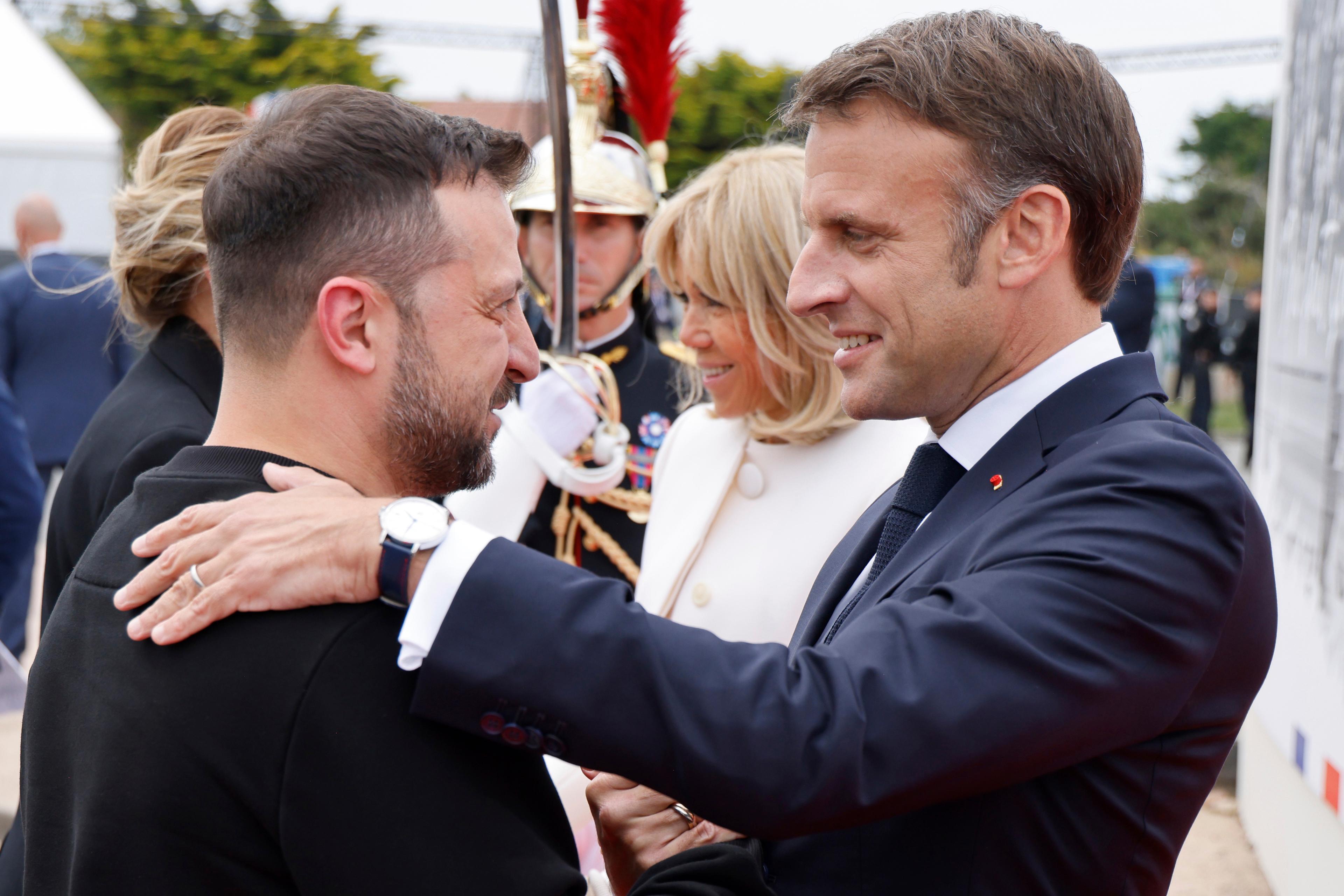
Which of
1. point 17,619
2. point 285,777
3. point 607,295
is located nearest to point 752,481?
point 607,295

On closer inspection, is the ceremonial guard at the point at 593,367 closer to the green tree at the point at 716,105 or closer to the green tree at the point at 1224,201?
the green tree at the point at 716,105

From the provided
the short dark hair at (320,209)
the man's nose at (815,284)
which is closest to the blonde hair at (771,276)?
the man's nose at (815,284)

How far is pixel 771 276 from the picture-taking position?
2760 millimetres

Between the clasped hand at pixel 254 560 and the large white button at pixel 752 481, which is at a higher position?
the clasped hand at pixel 254 560

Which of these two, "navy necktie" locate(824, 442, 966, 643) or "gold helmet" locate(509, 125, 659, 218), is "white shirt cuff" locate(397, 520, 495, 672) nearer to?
"navy necktie" locate(824, 442, 966, 643)

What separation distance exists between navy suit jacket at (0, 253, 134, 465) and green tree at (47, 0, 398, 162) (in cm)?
2778

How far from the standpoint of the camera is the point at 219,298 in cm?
154

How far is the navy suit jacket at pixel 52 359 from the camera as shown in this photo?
6273 mm

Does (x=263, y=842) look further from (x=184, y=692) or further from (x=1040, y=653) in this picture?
(x=1040, y=653)

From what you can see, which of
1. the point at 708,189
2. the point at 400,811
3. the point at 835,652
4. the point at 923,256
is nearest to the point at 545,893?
the point at 400,811

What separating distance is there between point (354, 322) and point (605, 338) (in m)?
2.60

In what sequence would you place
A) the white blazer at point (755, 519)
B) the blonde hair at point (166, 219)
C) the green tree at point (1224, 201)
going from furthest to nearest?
1. the green tree at point (1224, 201)
2. the white blazer at point (755, 519)
3. the blonde hair at point (166, 219)

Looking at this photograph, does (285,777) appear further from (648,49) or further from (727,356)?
(648,49)

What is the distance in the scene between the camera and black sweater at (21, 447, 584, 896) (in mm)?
1231
